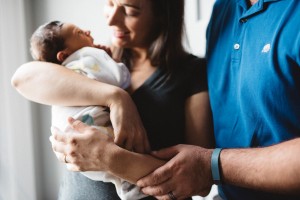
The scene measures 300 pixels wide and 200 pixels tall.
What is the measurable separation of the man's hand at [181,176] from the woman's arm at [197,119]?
181mm

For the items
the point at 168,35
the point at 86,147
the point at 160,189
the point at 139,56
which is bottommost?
the point at 160,189

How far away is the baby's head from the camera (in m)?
1.19

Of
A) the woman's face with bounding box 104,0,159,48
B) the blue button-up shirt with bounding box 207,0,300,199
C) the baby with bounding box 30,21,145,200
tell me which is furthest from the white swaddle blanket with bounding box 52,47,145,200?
the blue button-up shirt with bounding box 207,0,300,199

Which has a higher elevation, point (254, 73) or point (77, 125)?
point (254, 73)

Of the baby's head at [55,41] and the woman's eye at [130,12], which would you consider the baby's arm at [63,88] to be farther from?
the woman's eye at [130,12]

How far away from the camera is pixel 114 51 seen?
56.5 inches

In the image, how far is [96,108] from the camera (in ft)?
3.51

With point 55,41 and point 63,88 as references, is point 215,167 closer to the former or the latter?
point 63,88

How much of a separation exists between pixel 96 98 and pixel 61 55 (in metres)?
0.29

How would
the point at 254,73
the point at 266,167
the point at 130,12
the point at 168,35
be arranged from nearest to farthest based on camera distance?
the point at 266,167
the point at 254,73
the point at 130,12
the point at 168,35

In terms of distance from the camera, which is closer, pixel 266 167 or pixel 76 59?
pixel 266 167

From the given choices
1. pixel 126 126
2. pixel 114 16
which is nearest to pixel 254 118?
pixel 126 126

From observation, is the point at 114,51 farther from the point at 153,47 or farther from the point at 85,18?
the point at 85,18

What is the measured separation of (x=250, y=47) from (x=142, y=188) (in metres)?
0.60
